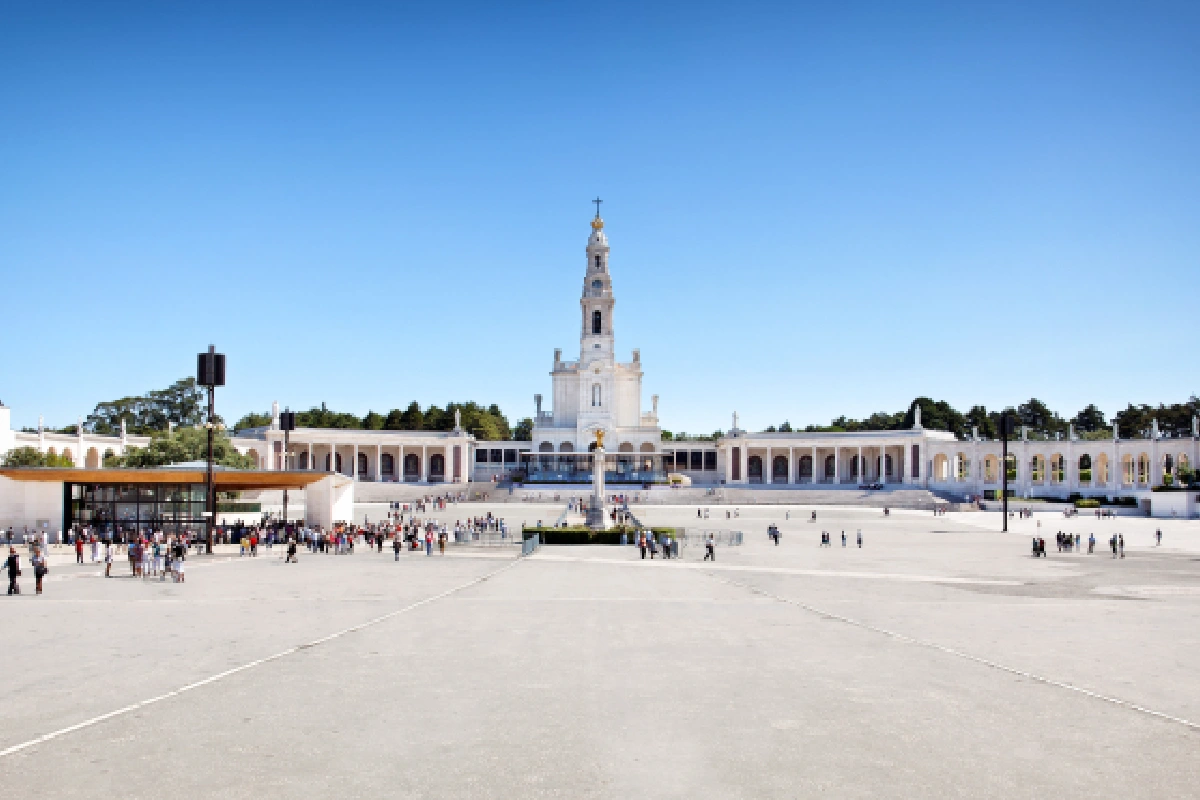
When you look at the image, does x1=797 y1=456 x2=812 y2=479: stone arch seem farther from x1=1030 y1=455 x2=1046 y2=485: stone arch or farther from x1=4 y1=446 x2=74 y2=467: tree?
x1=4 y1=446 x2=74 y2=467: tree

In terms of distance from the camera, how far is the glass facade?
43.3 metres

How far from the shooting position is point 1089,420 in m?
152

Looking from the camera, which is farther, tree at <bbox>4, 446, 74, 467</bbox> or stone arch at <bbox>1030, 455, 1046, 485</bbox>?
stone arch at <bbox>1030, 455, 1046, 485</bbox>

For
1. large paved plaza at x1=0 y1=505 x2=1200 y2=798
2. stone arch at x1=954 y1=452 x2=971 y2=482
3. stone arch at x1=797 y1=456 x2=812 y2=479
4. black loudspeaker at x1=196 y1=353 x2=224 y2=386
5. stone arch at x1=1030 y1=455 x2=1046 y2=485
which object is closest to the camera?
large paved plaza at x1=0 y1=505 x2=1200 y2=798

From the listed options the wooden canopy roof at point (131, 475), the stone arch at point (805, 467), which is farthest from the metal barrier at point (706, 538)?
the stone arch at point (805, 467)

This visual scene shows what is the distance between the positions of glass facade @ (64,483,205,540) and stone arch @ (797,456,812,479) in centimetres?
8843

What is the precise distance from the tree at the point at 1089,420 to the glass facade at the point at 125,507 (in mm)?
144742

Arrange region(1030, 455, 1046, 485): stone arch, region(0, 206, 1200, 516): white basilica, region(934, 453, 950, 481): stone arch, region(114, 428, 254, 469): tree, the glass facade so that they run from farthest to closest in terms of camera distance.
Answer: region(934, 453, 950, 481): stone arch, region(1030, 455, 1046, 485): stone arch, region(0, 206, 1200, 516): white basilica, region(114, 428, 254, 469): tree, the glass facade

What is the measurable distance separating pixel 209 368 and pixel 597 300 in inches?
3180

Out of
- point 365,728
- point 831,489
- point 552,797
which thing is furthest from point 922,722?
point 831,489

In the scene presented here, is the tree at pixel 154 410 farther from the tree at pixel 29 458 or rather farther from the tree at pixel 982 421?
the tree at pixel 982 421

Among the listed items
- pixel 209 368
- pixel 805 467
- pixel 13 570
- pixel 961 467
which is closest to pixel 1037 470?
pixel 961 467

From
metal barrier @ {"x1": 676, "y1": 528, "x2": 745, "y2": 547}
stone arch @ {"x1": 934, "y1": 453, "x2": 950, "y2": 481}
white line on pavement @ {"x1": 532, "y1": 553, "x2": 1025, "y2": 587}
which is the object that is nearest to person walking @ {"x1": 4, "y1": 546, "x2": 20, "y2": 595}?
white line on pavement @ {"x1": 532, "y1": 553, "x2": 1025, "y2": 587}

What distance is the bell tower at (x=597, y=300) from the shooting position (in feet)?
384
